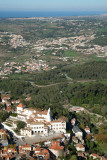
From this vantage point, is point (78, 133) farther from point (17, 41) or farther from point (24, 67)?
point (17, 41)

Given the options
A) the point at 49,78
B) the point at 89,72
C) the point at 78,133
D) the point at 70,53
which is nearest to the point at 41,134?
the point at 78,133

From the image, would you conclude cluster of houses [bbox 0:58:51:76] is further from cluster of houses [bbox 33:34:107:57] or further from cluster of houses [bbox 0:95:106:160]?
cluster of houses [bbox 0:95:106:160]

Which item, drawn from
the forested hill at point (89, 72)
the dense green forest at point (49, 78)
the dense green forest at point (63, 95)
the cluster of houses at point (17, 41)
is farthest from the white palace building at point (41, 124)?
the cluster of houses at point (17, 41)

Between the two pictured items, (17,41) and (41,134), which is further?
(17,41)

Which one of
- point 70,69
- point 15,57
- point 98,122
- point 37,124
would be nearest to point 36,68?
point 70,69

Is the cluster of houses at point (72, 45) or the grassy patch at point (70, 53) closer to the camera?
the grassy patch at point (70, 53)

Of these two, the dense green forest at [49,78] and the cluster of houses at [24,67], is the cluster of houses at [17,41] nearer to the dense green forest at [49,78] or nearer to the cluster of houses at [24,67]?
the cluster of houses at [24,67]

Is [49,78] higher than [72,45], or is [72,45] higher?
[72,45]

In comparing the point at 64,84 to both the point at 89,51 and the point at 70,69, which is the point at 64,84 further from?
the point at 89,51
